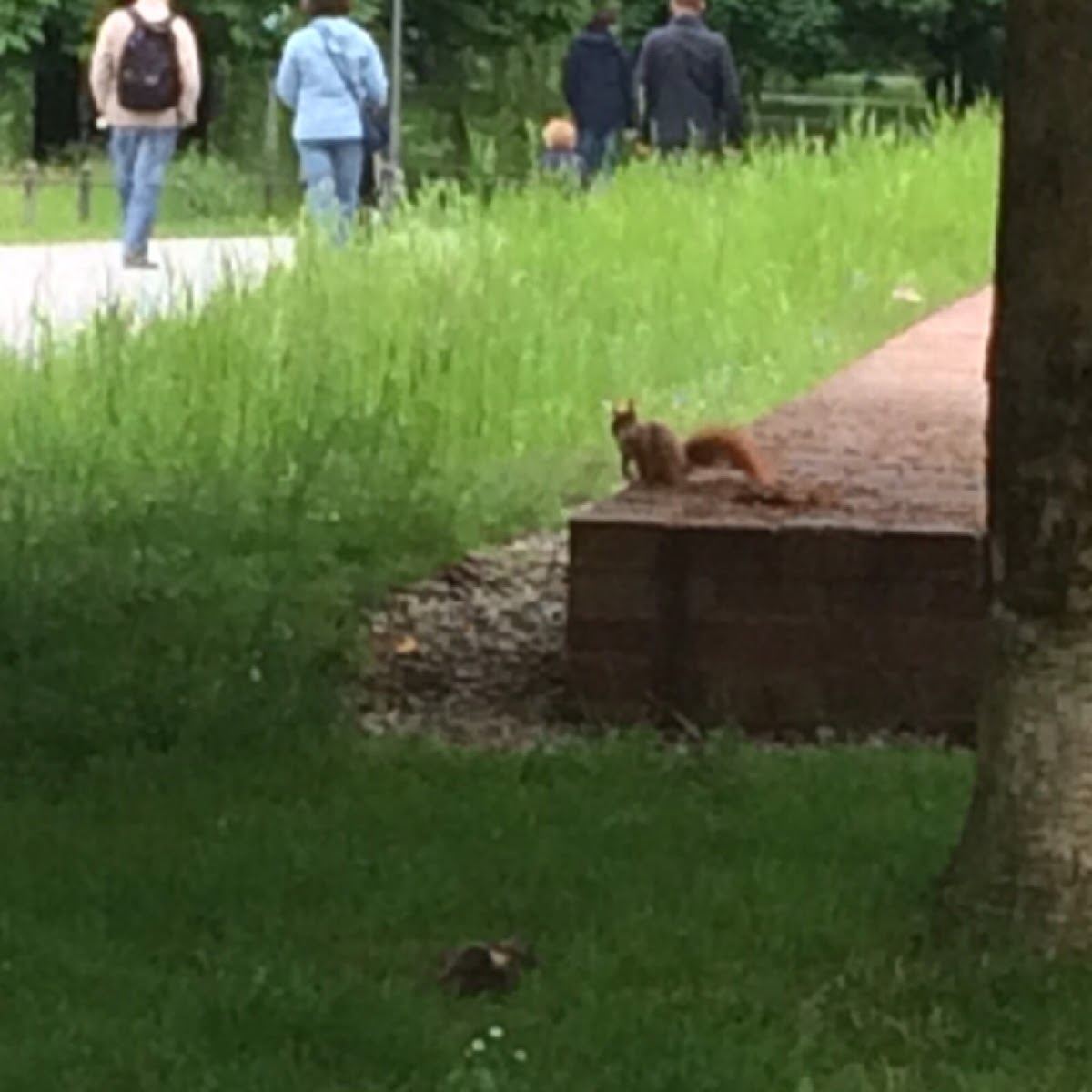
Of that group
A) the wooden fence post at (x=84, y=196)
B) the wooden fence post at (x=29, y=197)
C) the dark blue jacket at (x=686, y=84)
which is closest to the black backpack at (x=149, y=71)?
the dark blue jacket at (x=686, y=84)

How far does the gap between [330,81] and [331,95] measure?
2.8 inches

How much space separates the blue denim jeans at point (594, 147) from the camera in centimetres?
2089

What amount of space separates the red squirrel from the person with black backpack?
10.3 m

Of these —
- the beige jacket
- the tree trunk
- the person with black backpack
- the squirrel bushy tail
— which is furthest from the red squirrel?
the beige jacket

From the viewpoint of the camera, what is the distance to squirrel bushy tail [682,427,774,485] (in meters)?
7.73

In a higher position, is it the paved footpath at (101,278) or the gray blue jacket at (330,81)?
the gray blue jacket at (330,81)

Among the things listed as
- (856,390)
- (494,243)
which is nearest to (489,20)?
(494,243)

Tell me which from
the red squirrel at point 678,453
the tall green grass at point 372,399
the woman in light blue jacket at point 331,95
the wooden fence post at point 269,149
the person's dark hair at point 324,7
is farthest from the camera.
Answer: the wooden fence post at point 269,149

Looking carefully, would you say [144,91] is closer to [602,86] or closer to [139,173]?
[139,173]

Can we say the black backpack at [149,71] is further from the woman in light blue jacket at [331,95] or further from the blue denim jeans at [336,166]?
the blue denim jeans at [336,166]

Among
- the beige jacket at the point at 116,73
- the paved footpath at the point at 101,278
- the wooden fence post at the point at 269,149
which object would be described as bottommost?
the wooden fence post at the point at 269,149

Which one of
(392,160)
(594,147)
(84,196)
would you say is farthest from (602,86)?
(84,196)

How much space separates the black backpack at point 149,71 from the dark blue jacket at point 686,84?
9.69 ft

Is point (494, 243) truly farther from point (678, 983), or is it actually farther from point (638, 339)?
point (678, 983)
